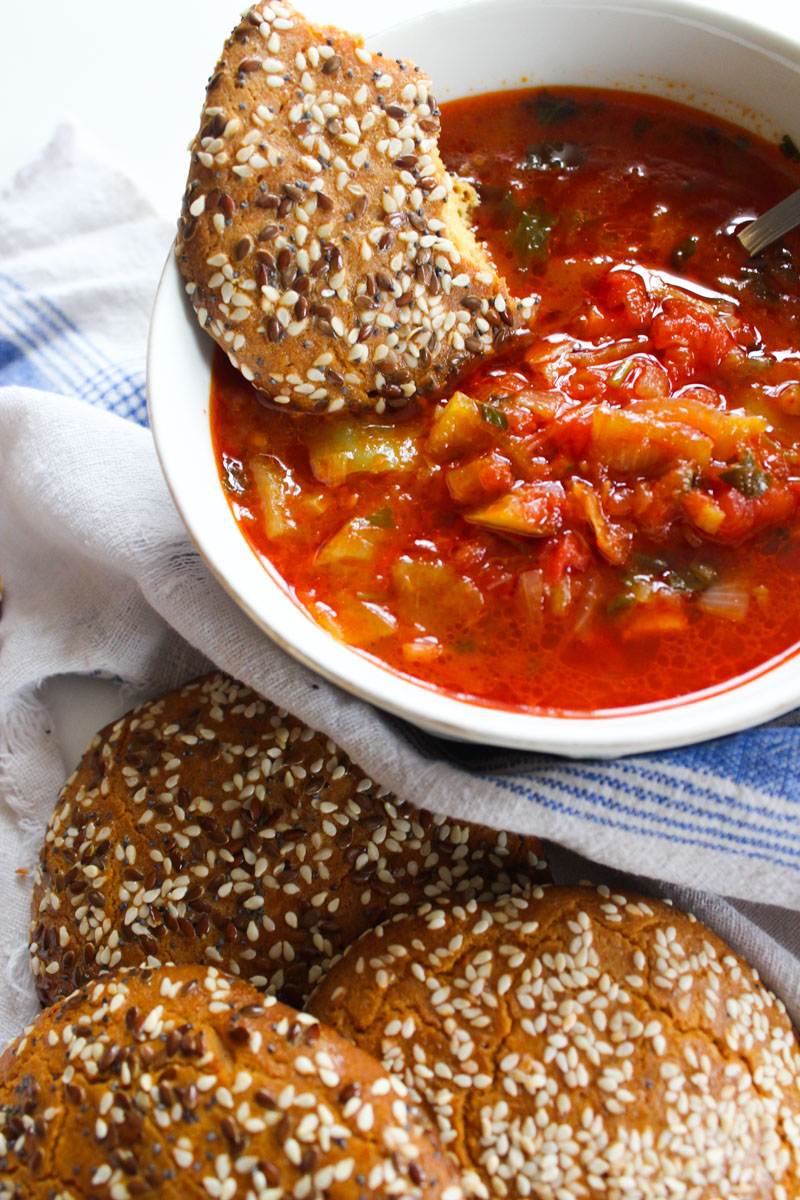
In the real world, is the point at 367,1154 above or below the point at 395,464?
below

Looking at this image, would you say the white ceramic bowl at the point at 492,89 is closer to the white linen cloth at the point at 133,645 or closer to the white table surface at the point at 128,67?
the white linen cloth at the point at 133,645

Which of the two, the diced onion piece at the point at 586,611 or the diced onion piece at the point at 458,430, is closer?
the diced onion piece at the point at 586,611

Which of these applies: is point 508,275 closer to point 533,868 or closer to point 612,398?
point 612,398

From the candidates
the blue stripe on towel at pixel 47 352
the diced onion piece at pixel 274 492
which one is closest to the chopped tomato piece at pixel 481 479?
the diced onion piece at pixel 274 492

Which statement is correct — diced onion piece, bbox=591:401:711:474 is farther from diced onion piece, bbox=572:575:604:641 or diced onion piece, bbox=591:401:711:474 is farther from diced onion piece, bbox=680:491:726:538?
diced onion piece, bbox=572:575:604:641

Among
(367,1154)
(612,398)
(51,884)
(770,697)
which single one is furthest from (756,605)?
(51,884)

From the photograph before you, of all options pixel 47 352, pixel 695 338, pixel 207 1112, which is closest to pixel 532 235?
pixel 695 338
